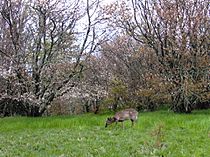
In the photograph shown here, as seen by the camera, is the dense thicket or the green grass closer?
the green grass

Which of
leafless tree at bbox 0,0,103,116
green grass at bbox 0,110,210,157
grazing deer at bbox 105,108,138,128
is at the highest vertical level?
leafless tree at bbox 0,0,103,116

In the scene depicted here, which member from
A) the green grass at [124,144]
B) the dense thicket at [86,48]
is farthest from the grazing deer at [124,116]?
the dense thicket at [86,48]

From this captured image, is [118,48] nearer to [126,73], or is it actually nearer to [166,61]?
[126,73]

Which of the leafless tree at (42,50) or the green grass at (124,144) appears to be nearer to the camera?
the green grass at (124,144)

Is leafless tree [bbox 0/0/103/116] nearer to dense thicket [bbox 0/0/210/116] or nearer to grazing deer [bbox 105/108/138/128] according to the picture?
dense thicket [bbox 0/0/210/116]

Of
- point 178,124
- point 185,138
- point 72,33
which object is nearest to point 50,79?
point 72,33

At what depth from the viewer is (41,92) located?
81.5 ft

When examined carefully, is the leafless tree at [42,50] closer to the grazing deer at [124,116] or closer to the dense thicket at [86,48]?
the dense thicket at [86,48]

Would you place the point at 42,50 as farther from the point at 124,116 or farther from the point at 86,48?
the point at 124,116

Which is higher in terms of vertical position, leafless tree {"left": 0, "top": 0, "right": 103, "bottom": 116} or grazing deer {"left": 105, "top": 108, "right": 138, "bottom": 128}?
leafless tree {"left": 0, "top": 0, "right": 103, "bottom": 116}

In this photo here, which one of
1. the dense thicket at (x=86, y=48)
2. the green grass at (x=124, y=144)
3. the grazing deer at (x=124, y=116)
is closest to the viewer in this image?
the green grass at (x=124, y=144)

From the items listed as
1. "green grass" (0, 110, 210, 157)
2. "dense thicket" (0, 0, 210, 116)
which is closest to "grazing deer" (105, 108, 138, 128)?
"green grass" (0, 110, 210, 157)

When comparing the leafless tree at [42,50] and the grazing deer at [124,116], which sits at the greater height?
the leafless tree at [42,50]

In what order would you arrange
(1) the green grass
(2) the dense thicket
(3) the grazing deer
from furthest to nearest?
1. (2) the dense thicket
2. (3) the grazing deer
3. (1) the green grass
